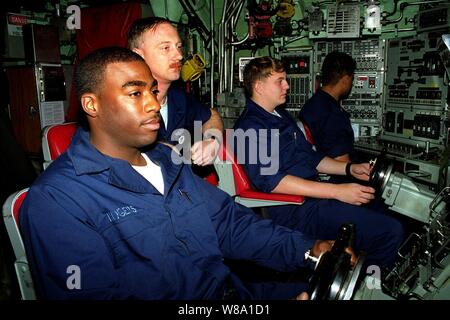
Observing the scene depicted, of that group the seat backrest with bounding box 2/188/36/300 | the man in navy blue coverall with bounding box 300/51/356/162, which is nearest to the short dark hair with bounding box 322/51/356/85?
the man in navy blue coverall with bounding box 300/51/356/162

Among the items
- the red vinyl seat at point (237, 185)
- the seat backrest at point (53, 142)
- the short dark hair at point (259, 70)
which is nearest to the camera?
the seat backrest at point (53, 142)

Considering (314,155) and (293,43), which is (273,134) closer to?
(314,155)

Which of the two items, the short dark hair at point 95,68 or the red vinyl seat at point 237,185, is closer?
the short dark hair at point 95,68

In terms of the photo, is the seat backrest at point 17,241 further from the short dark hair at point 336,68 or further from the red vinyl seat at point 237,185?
the short dark hair at point 336,68

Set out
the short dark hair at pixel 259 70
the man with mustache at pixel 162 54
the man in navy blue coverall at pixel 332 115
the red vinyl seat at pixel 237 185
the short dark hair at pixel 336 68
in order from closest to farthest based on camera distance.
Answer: the man with mustache at pixel 162 54 < the red vinyl seat at pixel 237 185 < the short dark hair at pixel 259 70 < the man in navy blue coverall at pixel 332 115 < the short dark hair at pixel 336 68

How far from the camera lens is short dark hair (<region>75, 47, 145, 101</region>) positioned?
4.45 ft

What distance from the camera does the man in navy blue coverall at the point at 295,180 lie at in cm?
233

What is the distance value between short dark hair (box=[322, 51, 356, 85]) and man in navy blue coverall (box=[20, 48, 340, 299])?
250cm

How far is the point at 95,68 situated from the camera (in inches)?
53.5

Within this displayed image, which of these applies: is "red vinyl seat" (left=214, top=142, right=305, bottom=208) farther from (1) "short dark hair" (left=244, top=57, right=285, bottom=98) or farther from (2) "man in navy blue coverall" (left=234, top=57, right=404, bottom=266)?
(1) "short dark hair" (left=244, top=57, right=285, bottom=98)

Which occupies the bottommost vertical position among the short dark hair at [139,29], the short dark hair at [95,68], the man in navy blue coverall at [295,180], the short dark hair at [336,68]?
the man in navy blue coverall at [295,180]

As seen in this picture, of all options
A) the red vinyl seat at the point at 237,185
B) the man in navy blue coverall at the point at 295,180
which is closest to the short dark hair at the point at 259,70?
the man in navy blue coverall at the point at 295,180

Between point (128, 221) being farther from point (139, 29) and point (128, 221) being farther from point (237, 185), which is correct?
point (139, 29)
